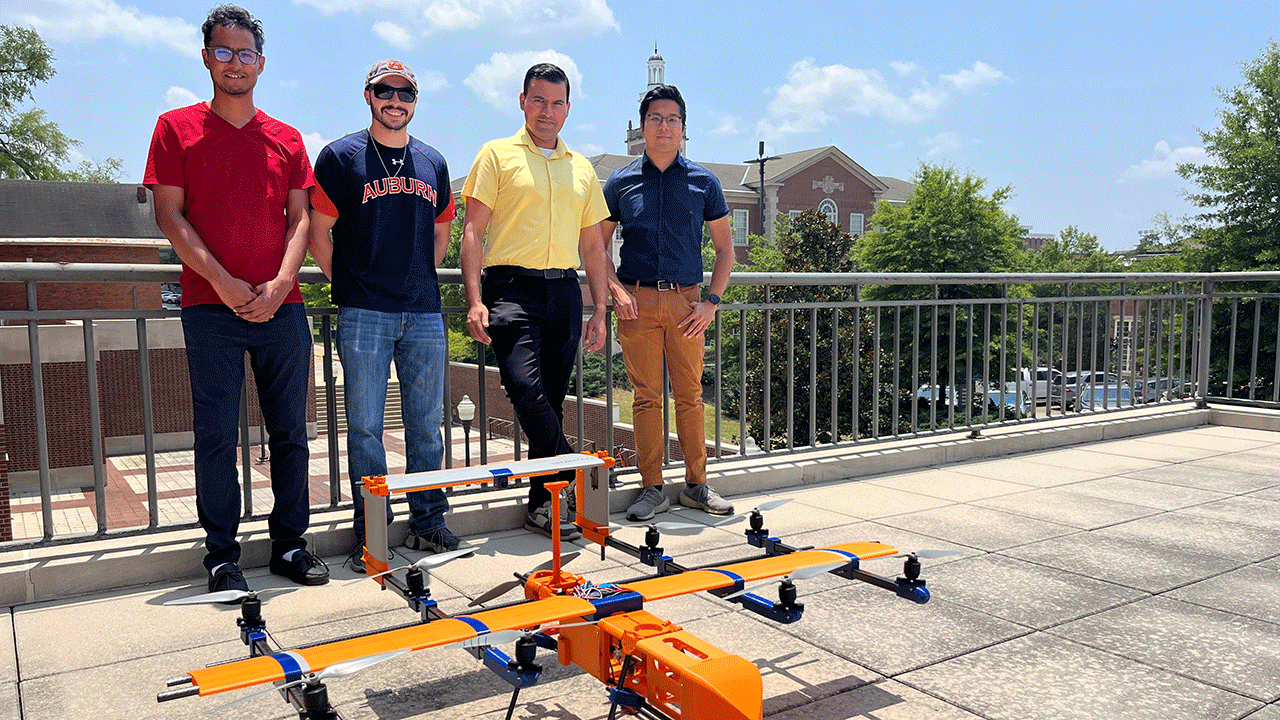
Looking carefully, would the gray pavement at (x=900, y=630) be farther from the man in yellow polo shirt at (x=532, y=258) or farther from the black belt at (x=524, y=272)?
the black belt at (x=524, y=272)

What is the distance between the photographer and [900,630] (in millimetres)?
2898

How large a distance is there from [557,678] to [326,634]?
821mm

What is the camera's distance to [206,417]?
10.8ft

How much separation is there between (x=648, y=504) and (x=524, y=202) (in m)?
1.63

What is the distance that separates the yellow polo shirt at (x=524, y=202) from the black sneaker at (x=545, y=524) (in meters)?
1.13

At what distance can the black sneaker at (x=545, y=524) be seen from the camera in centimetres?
397

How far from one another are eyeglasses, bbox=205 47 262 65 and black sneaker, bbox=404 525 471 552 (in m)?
1.99

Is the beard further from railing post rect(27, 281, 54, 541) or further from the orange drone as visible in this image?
the orange drone

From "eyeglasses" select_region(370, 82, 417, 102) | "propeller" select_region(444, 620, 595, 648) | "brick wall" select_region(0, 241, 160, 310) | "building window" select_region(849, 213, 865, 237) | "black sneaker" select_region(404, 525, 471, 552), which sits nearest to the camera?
"propeller" select_region(444, 620, 595, 648)

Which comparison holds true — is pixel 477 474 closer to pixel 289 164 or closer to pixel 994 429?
pixel 289 164

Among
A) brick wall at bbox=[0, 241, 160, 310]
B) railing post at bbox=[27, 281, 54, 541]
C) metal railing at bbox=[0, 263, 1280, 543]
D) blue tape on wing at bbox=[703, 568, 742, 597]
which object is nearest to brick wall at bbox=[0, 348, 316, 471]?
brick wall at bbox=[0, 241, 160, 310]

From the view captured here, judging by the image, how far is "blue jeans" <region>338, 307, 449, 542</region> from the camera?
3.56 meters

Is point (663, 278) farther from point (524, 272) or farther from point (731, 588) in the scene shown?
point (731, 588)

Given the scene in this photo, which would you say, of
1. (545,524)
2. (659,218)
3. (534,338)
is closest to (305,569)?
(545,524)
